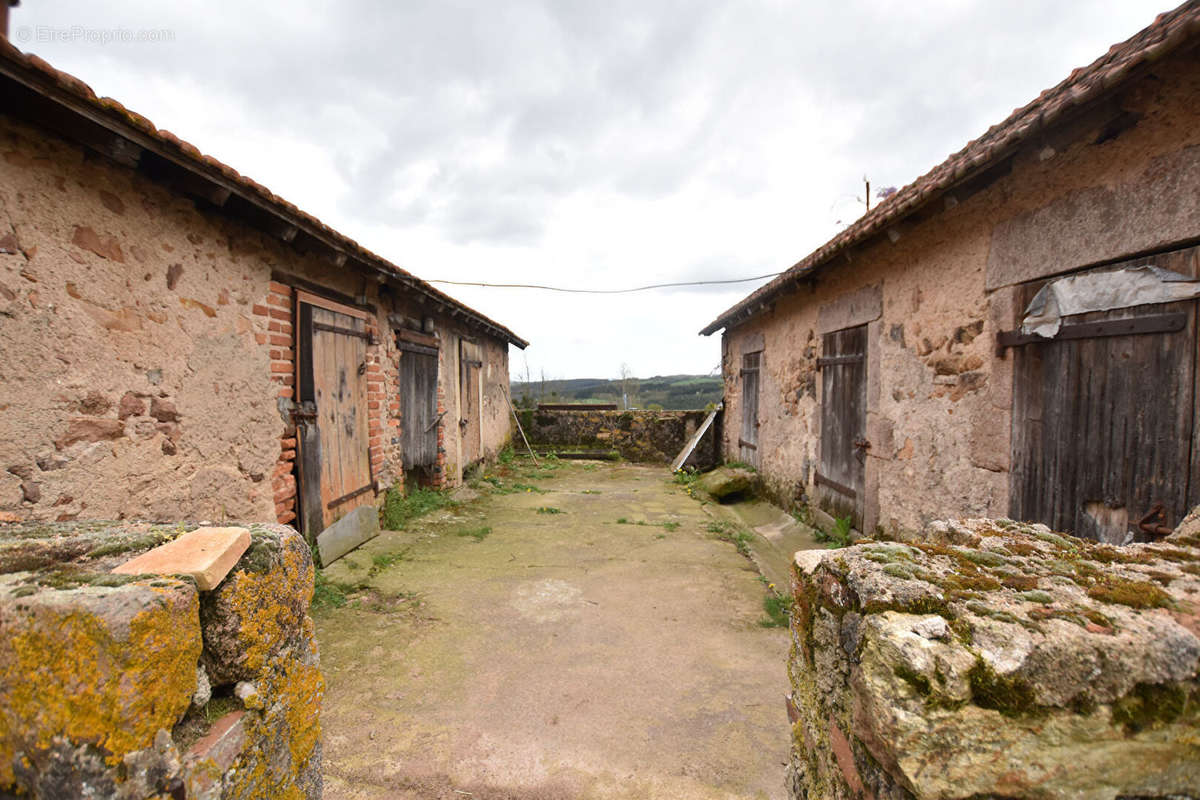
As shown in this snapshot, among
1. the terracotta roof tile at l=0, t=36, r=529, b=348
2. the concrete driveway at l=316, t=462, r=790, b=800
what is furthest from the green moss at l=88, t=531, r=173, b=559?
the terracotta roof tile at l=0, t=36, r=529, b=348

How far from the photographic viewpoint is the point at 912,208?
3502 mm

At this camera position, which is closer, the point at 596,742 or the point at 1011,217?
the point at 596,742

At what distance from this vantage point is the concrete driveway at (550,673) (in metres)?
2.25

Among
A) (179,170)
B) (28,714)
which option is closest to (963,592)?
(28,714)

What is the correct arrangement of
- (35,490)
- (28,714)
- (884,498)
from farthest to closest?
(884,498) → (35,490) → (28,714)

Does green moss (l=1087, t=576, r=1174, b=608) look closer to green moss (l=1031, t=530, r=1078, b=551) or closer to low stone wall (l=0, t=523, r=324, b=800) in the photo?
green moss (l=1031, t=530, r=1078, b=551)

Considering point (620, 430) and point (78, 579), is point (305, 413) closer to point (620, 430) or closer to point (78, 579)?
point (78, 579)

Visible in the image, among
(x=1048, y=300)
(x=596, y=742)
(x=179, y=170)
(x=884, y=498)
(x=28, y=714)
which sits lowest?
(x=596, y=742)

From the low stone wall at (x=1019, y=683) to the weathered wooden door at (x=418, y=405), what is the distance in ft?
19.6

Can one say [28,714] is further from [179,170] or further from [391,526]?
[391,526]

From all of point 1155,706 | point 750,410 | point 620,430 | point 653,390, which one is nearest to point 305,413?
point 1155,706

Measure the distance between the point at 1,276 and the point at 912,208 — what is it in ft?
16.2

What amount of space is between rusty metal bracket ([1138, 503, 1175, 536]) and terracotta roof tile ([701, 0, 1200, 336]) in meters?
1.94

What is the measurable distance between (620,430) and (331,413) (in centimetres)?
830
